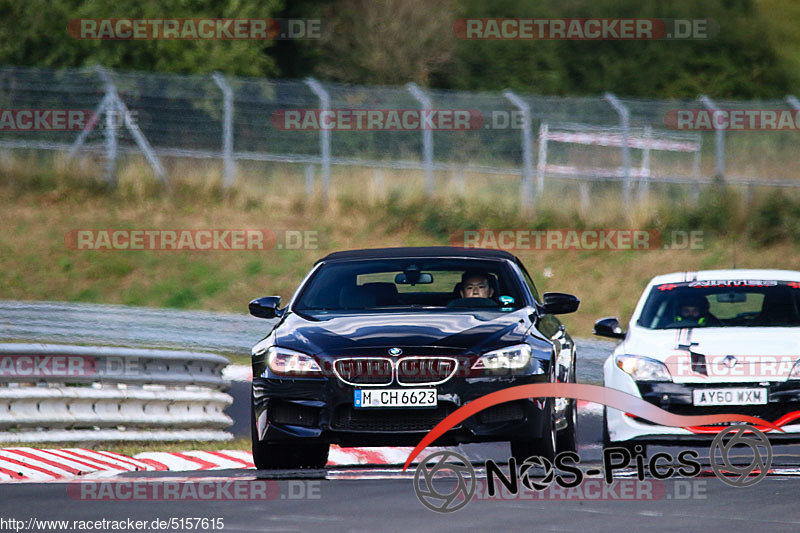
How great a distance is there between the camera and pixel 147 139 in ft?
91.1

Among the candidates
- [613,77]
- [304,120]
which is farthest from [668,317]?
[613,77]

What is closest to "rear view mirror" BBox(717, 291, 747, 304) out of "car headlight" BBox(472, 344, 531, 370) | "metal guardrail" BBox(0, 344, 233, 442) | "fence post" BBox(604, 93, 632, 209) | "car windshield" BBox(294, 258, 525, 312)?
"car windshield" BBox(294, 258, 525, 312)

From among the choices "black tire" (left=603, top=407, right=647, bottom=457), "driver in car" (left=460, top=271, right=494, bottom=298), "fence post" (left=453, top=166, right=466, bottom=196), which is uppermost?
"fence post" (left=453, top=166, right=466, bottom=196)

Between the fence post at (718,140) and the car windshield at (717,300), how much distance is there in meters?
13.7

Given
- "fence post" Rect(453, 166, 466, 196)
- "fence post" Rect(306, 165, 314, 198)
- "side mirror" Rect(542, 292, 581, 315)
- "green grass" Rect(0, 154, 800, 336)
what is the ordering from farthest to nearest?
"fence post" Rect(306, 165, 314, 198)
"fence post" Rect(453, 166, 466, 196)
"green grass" Rect(0, 154, 800, 336)
"side mirror" Rect(542, 292, 581, 315)

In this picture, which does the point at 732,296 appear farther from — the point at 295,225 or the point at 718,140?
the point at 295,225

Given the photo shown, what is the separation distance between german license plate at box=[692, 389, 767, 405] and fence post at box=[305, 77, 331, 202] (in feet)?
54.0

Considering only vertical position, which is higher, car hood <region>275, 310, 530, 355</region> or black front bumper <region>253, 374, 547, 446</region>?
car hood <region>275, 310, 530, 355</region>

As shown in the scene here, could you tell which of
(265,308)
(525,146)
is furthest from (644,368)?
(525,146)

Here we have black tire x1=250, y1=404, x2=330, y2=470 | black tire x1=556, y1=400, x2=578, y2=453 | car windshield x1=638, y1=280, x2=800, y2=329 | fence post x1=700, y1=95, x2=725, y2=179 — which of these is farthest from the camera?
fence post x1=700, y1=95, x2=725, y2=179

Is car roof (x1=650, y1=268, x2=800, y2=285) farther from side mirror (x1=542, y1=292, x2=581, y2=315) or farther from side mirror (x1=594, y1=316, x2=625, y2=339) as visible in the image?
side mirror (x1=542, y1=292, x2=581, y2=315)

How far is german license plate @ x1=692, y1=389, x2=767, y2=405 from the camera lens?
1038 centimetres

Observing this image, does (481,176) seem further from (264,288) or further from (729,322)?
(729,322)

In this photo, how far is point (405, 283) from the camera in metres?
11.1
